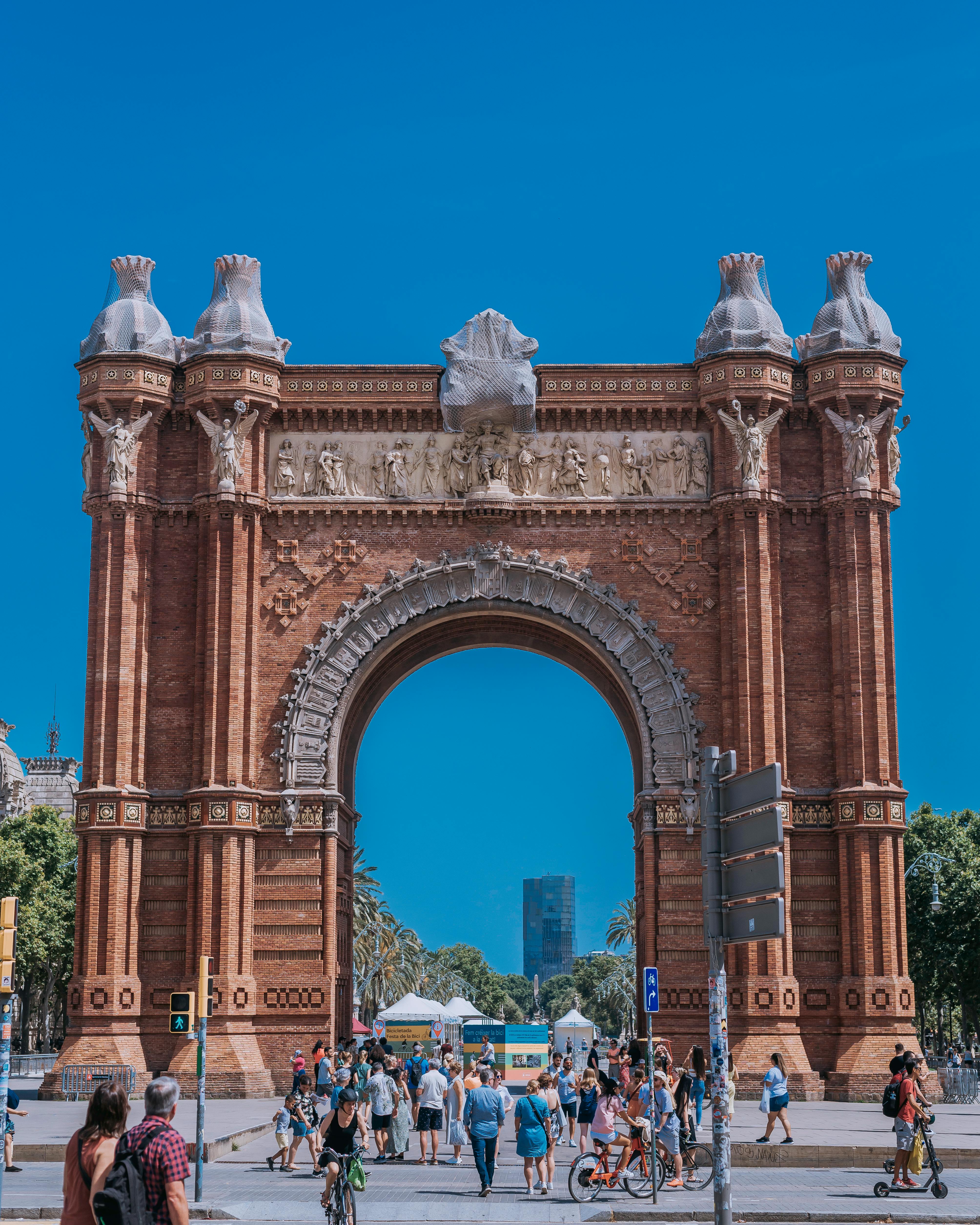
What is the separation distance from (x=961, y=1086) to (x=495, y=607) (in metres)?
15.8

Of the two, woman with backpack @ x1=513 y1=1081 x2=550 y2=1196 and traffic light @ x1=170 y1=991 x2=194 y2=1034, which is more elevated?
traffic light @ x1=170 y1=991 x2=194 y2=1034

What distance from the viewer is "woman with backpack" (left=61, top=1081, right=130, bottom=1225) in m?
9.09

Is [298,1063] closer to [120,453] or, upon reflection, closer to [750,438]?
[120,453]

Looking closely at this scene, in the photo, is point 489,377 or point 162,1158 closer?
point 162,1158

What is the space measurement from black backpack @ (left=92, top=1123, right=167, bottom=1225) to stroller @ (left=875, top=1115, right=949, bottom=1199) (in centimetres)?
1314

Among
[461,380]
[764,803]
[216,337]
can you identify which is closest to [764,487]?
[461,380]

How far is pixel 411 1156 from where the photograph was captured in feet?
85.3

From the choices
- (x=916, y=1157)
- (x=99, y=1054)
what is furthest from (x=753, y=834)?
(x=99, y=1054)

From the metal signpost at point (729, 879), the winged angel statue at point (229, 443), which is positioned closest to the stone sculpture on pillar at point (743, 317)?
the winged angel statue at point (229, 443)

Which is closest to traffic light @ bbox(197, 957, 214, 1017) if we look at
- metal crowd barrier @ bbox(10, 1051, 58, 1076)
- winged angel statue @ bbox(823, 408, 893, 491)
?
winged angel statue @ bbox(823, 408, 893, 491)

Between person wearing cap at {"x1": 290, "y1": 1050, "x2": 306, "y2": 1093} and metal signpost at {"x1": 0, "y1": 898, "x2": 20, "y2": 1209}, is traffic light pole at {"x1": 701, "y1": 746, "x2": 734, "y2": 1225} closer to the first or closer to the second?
metal signpost at {"x1": 0, "y1": 898, "x2": 20, "y2": 1209}

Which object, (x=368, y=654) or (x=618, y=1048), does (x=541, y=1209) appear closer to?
(x=618, y=1048)

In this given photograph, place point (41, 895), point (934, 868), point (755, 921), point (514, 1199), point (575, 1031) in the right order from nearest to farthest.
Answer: point (755, 921)
point (514, 1199)
point (934, 868)
point (575, 1031)
point (41, 895)

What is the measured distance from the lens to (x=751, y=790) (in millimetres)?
13422
